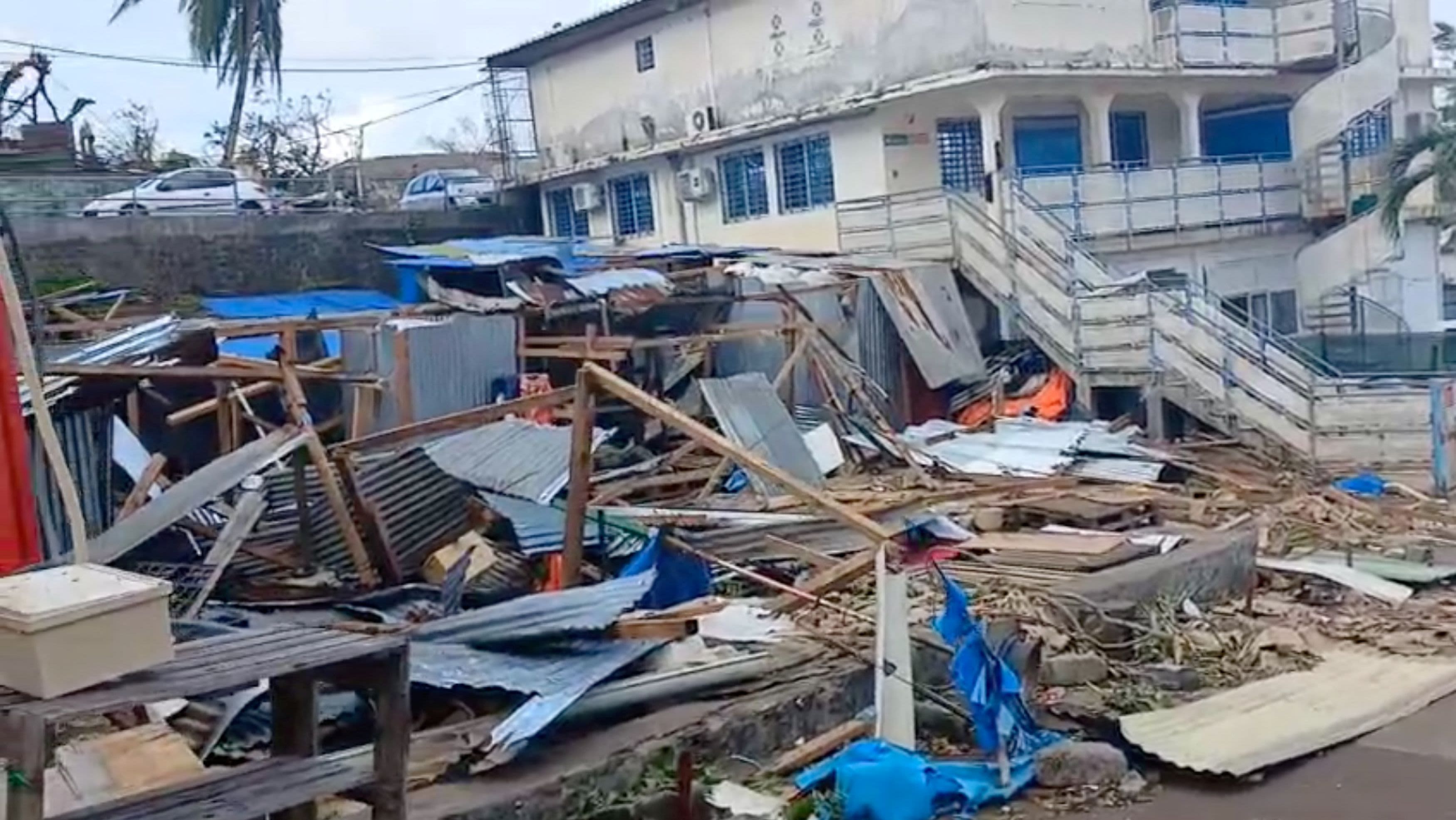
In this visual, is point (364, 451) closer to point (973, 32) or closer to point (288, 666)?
point (288, 666)

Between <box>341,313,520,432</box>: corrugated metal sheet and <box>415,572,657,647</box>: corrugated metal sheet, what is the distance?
5977 mm

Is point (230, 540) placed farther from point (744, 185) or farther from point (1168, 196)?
point (744, 185)

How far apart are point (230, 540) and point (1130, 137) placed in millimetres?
19179

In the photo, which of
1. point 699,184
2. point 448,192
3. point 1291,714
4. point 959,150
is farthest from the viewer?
point 448,192

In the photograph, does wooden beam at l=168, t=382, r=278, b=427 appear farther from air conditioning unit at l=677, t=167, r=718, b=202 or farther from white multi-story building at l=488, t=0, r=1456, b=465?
air conditioning unit at l=677, t=167, r=718, b=202

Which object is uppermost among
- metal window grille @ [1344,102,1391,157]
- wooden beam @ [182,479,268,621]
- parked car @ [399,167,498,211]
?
parked car @ [399,167,498,211]

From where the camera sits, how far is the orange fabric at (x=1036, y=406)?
18.1m

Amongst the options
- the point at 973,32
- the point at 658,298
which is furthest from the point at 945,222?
the point at 658,298

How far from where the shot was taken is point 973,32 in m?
20.6

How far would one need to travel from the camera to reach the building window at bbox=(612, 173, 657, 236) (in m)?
27.6

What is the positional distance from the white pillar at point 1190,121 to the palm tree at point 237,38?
20555mm

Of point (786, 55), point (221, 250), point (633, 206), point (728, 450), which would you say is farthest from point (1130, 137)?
point (728, 450)

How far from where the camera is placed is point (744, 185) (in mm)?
25422

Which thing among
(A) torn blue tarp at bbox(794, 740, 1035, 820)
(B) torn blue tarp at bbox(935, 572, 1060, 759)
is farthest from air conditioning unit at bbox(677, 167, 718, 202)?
(A) torn blue tarp at bbox(794, 740, 1035, 820)
